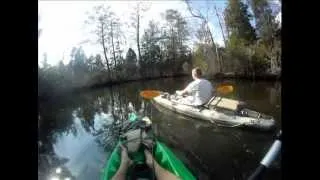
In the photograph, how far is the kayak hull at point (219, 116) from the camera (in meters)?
2.94

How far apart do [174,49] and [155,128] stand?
2.10 feet

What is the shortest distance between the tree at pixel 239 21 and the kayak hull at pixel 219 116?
61 cm

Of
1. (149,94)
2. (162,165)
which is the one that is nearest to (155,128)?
(149,94)

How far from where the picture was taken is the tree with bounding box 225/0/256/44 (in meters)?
2.48

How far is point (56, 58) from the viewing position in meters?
2.24

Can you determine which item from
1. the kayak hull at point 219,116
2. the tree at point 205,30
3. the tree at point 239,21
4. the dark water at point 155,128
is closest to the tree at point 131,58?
the dark water at point 155,128

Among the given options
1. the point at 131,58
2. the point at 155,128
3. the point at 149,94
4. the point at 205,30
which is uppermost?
the point at 205,30

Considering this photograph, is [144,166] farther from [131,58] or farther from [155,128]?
[131,58]

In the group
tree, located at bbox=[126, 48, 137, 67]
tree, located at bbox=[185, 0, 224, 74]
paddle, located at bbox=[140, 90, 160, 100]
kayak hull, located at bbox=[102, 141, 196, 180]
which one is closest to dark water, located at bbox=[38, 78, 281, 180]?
paddle, located at bbox=[140, 90, 160, 100]

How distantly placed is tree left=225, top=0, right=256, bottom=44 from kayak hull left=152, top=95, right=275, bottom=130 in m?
0.61

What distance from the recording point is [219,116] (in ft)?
9.85

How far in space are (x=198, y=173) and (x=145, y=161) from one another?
0.73m
